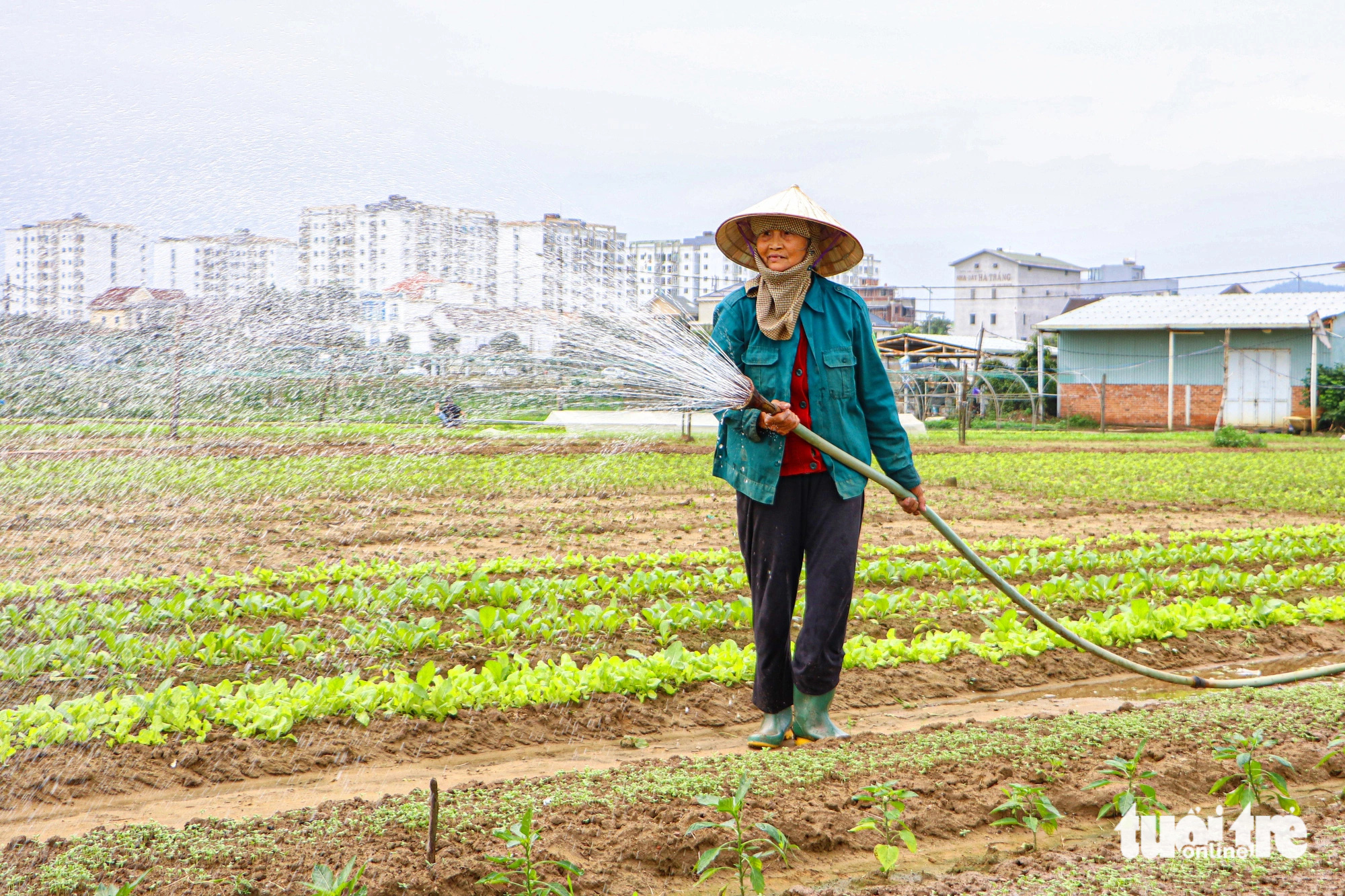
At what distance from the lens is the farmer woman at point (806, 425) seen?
11.4 ft

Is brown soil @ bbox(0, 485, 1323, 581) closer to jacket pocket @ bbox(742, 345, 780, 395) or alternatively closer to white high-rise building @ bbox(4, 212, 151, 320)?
white high-rise building @ bbox(4, 212, 151, 320)

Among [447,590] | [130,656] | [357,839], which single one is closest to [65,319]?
[130,656]

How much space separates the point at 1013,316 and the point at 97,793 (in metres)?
68.2

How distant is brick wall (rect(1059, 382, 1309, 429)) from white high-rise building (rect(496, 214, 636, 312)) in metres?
27.1

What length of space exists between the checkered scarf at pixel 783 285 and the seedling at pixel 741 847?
1.53m

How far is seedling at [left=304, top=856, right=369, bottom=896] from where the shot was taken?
2281 mm

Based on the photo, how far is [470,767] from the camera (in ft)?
11.8

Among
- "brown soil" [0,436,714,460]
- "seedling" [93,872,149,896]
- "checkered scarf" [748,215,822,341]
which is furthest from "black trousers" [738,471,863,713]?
"seedling" [93,872,149,896]

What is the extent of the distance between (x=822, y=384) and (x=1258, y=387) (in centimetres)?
2823

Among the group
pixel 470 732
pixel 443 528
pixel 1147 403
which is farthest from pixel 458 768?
pixel 1147 403

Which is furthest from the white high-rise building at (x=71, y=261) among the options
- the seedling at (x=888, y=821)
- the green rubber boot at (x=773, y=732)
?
the seedling at (x=888, y=821)

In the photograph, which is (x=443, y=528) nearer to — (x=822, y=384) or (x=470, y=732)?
(x=470, y=732)

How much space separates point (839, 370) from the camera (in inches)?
139

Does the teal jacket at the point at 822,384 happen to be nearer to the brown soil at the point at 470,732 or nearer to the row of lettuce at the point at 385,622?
the row of lettuce at the point at 385,622
